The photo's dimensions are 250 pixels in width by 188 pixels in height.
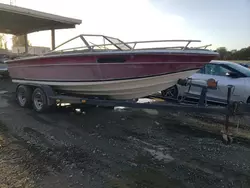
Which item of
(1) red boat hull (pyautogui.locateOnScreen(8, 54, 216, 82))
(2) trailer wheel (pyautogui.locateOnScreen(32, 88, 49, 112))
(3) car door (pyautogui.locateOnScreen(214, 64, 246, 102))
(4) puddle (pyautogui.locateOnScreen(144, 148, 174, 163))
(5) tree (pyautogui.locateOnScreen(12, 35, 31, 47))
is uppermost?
(5) tree (pyautogui.locateOnScreen(12, 35, 31, 47))

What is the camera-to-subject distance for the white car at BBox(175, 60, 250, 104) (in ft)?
21.4

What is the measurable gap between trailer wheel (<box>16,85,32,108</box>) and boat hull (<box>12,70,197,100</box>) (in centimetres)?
107

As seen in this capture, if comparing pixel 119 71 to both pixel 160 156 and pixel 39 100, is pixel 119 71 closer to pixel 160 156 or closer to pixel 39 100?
pixel 160 156

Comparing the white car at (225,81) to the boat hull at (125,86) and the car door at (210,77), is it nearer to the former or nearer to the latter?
the car door at (210,77)

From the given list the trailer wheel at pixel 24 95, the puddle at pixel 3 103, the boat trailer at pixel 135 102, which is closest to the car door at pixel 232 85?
the boat trailer at pixel 135 102

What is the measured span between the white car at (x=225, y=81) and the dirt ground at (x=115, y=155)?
1.55m

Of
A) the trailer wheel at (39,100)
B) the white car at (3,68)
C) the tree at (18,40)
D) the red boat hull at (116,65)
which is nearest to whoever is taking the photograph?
the red boat hull at (116,65)

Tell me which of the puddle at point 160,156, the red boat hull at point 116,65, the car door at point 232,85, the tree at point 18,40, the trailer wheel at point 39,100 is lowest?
the puddle at point 160,156

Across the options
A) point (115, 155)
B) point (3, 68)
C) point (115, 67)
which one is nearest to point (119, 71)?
point (115, 67)

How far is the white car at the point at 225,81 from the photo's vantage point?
6.53 meters

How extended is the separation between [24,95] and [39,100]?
0.77 m

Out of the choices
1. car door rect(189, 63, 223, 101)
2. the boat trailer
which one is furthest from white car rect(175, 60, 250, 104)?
the boat trailer

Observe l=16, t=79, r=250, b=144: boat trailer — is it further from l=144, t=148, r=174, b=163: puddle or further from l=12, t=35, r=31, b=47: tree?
l=12, t=35, r=31, b=47: tree

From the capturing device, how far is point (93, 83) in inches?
218
